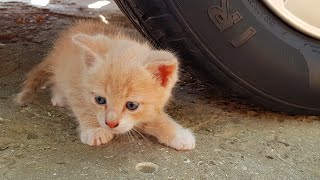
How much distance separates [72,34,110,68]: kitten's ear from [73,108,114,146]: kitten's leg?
0.59 ft

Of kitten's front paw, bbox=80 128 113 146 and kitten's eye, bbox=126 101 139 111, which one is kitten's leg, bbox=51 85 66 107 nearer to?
kitten's front paw, bbox=80 128 113 146

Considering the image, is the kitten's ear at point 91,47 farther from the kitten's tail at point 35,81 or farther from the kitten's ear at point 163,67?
the kitten's tail at point 35,81

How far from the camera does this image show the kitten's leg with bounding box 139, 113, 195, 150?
1828 millimetres

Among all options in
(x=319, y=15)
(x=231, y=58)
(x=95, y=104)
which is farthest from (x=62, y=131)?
(x=319, y=15)

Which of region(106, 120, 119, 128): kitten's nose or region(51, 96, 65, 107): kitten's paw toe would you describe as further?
region(51, 96, 65, 107): kitten's paw toe

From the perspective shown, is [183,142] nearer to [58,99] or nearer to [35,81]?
[58,99]

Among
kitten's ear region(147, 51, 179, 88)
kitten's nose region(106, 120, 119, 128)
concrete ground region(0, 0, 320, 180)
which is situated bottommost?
concrete ground region(0, 0, 320, 180)

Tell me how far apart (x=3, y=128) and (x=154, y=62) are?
0.58m

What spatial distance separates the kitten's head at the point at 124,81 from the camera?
173 centimetres

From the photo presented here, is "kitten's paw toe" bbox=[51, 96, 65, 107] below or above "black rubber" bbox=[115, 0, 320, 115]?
below

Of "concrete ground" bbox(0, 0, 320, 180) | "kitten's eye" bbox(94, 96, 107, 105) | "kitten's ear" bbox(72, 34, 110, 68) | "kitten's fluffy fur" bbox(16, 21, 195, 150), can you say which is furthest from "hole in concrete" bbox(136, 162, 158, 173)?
"kitten's ear" bbox(72, 34, 110, 68)

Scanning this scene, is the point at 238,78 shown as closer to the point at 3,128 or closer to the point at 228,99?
the point at 228,99

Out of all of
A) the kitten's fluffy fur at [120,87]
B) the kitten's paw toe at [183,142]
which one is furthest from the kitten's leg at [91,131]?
the kitten's paw toe at [183,142]

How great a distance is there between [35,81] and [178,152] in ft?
2.46
